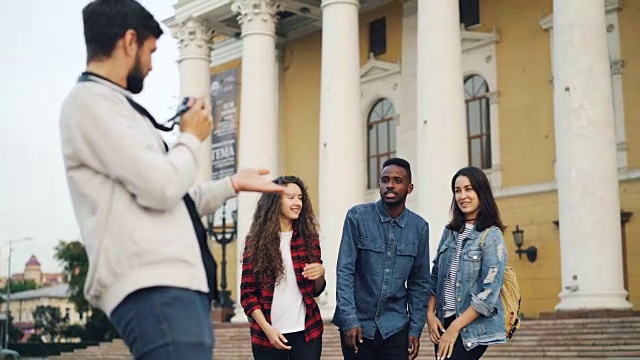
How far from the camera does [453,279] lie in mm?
5914

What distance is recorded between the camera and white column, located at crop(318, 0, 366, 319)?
68.7 feet

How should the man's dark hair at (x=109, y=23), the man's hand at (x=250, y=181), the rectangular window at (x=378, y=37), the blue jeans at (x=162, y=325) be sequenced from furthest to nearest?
the rectangular window at (x=378, y=37), the man's hand at (x=250, y=181), the man's dark hair at (x=109, y=23), the blue jeans at (x=162, y=325)

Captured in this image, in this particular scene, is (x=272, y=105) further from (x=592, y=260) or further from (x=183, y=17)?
(x=592, y=260)

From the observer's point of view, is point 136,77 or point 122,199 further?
point 136,77

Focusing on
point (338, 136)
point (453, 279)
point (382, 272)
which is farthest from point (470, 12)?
point (453, 279)

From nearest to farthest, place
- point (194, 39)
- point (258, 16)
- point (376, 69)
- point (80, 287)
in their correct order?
point (258, 16) → point (194, 39) → point (376, 69) → point (80, 287)

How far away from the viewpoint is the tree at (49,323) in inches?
2566

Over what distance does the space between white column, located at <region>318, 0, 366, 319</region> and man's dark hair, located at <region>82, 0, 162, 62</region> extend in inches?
713

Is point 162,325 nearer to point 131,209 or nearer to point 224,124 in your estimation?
point 131,209

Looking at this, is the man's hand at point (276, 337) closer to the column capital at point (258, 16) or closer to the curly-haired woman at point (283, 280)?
the curly-haired woman at point (283, 280)

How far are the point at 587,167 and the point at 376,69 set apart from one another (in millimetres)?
11387

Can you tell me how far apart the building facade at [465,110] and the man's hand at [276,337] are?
8527 millimetres

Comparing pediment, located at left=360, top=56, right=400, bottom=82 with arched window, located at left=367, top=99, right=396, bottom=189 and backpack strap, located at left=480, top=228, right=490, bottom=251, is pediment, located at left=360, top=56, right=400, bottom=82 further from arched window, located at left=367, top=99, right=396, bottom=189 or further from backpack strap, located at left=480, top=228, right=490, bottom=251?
backpack strap, located at left=480, top=228, right=490, bottom=251

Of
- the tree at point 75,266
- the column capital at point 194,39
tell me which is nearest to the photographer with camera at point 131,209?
the column capital at point 194,39
